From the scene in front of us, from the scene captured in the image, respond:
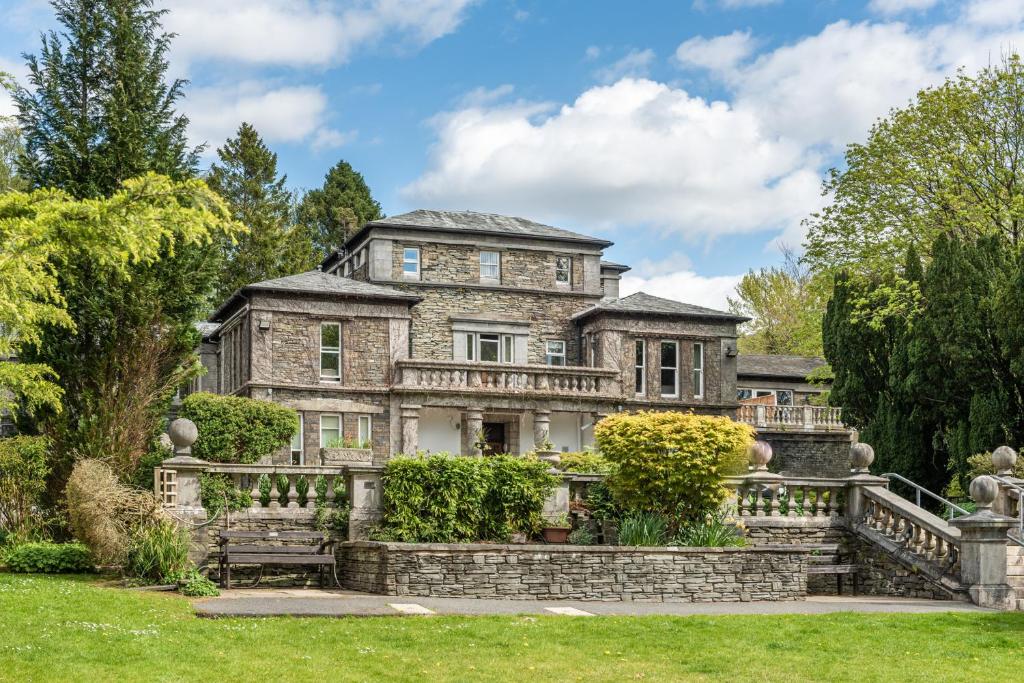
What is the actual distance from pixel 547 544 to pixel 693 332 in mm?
22537

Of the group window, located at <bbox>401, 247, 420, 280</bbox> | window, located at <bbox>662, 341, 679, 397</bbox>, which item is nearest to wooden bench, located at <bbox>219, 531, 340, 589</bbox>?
window, located at <bbox>401, 247, 420, 280</bbox>

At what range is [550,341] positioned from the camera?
40.2 m

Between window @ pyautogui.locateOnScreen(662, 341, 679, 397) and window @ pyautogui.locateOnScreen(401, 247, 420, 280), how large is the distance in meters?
8.31

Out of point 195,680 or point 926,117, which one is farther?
point 926,117

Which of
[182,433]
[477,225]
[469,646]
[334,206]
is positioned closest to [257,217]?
[334,206]

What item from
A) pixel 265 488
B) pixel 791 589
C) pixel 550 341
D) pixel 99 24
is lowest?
pixel 791 589

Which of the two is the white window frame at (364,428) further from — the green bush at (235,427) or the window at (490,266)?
the green bush at (235,427)

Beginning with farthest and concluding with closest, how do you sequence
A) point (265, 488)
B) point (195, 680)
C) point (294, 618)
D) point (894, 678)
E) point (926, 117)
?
point (926, 117), point (265, 488), point (294, 618), point (894, 678), point (195, 680)

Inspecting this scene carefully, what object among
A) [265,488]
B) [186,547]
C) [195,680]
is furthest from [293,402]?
[195,680]

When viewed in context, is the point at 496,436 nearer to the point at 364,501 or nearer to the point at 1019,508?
the point at 364,501

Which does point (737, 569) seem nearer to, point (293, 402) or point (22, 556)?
point (22, 556)

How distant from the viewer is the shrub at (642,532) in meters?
18.8

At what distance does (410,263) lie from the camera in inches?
1537

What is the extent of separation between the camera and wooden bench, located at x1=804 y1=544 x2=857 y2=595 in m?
20.5
